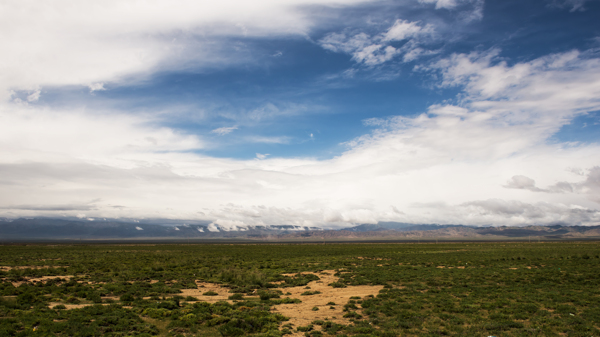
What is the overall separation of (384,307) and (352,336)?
599 centimetres

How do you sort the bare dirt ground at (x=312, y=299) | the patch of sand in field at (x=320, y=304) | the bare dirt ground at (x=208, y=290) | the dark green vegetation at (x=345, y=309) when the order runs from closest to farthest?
the dark green vegetation at (x=345, y=309)
the patch of sand in field at (x=320, y=304)
the bare dirt ground at (x=312, y=299)
the bare dirt ground at (x=208, y=290)

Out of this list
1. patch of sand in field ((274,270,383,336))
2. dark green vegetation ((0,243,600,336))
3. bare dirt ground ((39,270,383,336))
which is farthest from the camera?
bare dirt ground ((39,270,383,336))

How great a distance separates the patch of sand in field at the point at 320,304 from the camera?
1791 centimetres

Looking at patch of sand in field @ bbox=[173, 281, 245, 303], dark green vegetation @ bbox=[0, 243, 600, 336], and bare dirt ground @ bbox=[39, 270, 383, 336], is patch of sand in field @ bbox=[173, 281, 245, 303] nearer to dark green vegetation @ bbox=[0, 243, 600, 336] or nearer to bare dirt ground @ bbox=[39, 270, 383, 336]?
bare dirt ground @ bbox=[39, 270, 383, 336]

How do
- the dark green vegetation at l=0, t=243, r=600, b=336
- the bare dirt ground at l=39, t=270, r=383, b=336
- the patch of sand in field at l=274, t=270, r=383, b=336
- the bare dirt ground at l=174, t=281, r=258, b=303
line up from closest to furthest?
the dark green vegetation at l=0, t=243, r=600, b=336, the patch of sand in field at l=274, t=270, r=383, b=336, the bare dirt ground at l=39, t=270, r=383, b=336, the bare dirt ground at l=174, t=281, r=258, b=303

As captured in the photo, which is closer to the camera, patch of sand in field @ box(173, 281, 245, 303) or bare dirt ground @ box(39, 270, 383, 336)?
bare dirt ground @ box(39, 270, 383, 336)

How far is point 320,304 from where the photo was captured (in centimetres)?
2169

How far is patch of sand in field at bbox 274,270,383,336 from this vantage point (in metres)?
17.9

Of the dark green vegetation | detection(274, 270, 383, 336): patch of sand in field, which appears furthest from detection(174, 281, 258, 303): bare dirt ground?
detection(274, 270, 383, 336): patch of sand in field

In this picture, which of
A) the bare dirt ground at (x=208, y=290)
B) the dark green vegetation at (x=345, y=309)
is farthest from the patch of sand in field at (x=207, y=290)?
the dark green vegetation at (x=345, y=309)

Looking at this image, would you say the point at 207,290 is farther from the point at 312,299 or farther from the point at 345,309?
the point at 345,309

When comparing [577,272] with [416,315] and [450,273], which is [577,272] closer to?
[450,273]

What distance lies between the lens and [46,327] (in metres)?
14.7

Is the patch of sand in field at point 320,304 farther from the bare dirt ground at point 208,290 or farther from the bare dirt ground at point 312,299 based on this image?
the bare dirt ground at point 208,290
